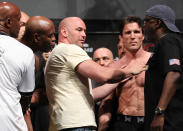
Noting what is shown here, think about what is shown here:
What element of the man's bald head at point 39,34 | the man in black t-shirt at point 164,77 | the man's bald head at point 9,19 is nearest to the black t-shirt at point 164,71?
the man in black t-shirt at point 164,77

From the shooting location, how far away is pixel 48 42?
135 inches

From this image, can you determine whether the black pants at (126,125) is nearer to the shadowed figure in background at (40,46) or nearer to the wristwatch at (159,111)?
the shadowed figure in background at (40,46)

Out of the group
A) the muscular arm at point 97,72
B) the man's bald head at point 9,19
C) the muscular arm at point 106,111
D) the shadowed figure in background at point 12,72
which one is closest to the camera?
Answer: the shadowed figure in background at point 12,72

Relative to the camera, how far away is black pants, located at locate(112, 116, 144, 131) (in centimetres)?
387

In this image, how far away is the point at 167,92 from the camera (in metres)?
2.97

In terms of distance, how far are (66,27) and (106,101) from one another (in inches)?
40.1

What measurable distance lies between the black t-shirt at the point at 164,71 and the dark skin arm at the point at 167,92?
0.05 m

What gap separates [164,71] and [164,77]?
1.9 inches

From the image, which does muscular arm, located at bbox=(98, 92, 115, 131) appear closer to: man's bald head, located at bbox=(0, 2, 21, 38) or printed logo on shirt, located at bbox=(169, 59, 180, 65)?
printed logo on shirt, located at bbox=(169, 59, 180, 65)

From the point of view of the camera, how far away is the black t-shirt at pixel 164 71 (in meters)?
3.05

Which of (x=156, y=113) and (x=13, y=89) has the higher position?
(x=13, y=89)

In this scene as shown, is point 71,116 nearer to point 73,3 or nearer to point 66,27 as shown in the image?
point 66,27

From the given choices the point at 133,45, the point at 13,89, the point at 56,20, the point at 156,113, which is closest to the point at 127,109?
the point at 133,45

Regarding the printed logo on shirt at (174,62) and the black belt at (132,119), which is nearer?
Result: the printed logo on shirt at (174,62)
